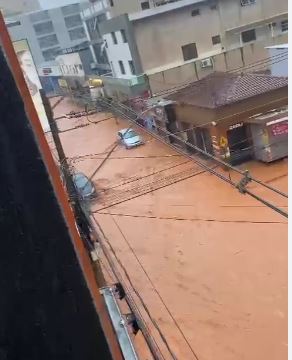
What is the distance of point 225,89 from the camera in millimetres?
17281

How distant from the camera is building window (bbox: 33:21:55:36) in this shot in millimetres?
49903

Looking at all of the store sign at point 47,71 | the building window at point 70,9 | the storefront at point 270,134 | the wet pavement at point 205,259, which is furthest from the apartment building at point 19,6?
the storefront at point 270,134

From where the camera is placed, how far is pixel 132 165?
20.8 m

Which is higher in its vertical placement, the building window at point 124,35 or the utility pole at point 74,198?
the building window at point 124,35

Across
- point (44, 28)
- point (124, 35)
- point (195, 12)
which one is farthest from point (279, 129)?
point (44, 28)

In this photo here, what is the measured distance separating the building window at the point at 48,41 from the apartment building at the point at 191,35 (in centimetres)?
2617

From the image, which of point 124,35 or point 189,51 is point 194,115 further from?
point 124,35

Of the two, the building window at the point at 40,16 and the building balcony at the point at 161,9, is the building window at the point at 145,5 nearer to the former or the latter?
the building balcony at the point at 161,9

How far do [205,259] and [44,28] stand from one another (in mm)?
45476

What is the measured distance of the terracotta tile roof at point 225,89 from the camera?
16.5 meters

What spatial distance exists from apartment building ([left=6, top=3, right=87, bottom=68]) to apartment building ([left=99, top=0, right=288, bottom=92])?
25.5 m
